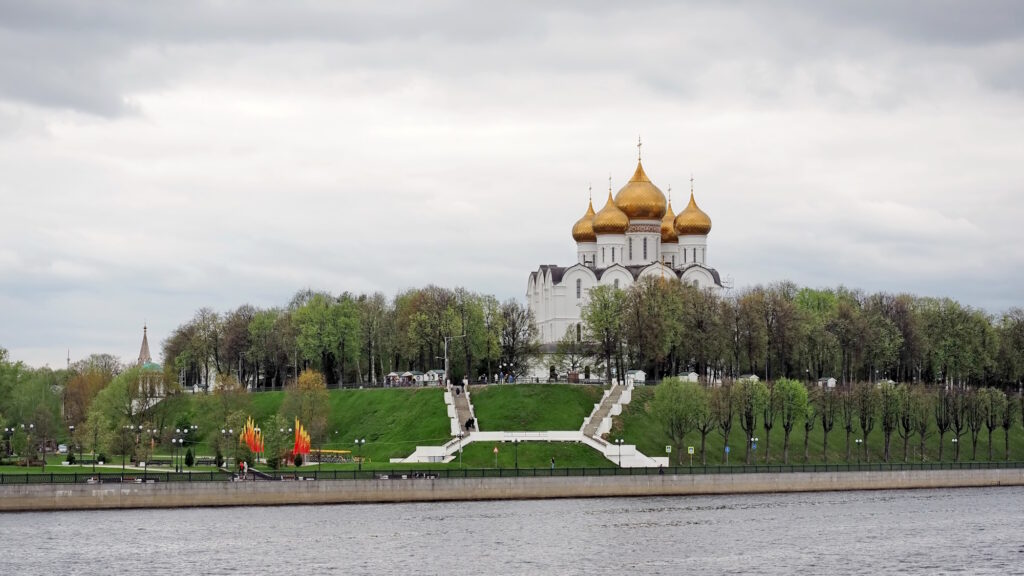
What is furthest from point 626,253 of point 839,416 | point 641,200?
point 839,416

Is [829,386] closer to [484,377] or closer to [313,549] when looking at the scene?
[484,377]

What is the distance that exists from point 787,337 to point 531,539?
63.8 metres

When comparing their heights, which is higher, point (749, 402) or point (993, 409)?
point (749, 402)

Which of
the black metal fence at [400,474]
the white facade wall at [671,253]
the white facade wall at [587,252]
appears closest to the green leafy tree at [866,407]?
the black metal fence at [400,474]

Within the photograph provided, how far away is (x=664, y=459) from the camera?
344 ft

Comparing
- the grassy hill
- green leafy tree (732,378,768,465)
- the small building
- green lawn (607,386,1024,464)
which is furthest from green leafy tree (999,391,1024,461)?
the grassy hill

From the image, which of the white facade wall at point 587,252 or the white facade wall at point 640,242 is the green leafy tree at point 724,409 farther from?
the white facade wall at point 587,252

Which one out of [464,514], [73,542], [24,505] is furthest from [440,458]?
[73,542]

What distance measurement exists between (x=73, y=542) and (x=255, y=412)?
63.1 metres

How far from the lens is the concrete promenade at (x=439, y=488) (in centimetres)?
7819

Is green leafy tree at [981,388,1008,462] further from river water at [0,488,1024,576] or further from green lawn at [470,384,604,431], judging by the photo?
green lawn at [470,384,604,431]

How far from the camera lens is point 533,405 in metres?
116

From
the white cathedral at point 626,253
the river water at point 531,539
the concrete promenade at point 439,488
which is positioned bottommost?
the river water at point 531,539

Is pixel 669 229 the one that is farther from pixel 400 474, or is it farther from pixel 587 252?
pixel 400 474
